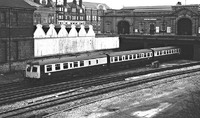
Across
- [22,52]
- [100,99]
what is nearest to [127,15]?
[22,52]

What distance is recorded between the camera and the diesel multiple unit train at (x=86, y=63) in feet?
Answer: 88.2

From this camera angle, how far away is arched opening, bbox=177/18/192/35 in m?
55.3

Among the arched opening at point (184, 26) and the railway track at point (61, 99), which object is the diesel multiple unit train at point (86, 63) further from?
the arched opening at point (184, 26)

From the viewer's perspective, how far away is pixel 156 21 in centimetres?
5959

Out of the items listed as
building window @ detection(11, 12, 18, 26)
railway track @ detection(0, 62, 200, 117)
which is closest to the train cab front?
railway track @ detection(0, 62, 200, 117)

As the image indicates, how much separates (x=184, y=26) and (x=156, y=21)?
20.0 ft

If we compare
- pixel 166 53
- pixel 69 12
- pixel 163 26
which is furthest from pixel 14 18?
pixel 69 12

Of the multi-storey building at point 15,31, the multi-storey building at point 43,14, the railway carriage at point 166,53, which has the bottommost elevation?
the railway carriage at point 166,53

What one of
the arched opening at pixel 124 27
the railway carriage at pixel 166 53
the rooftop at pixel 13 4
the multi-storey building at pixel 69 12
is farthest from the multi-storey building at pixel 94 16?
the rooftop at pixel 13 4

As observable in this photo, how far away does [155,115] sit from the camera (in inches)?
715

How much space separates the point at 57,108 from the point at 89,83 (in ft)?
26.4

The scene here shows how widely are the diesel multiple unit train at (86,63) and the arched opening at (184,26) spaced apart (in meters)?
14.4

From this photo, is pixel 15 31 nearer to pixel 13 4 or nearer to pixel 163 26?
pixel 13 4

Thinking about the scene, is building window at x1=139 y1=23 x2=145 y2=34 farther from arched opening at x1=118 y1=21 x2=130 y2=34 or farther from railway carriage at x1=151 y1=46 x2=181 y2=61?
railway carriage at x1=151 y1=46 x2=181 y2=61
